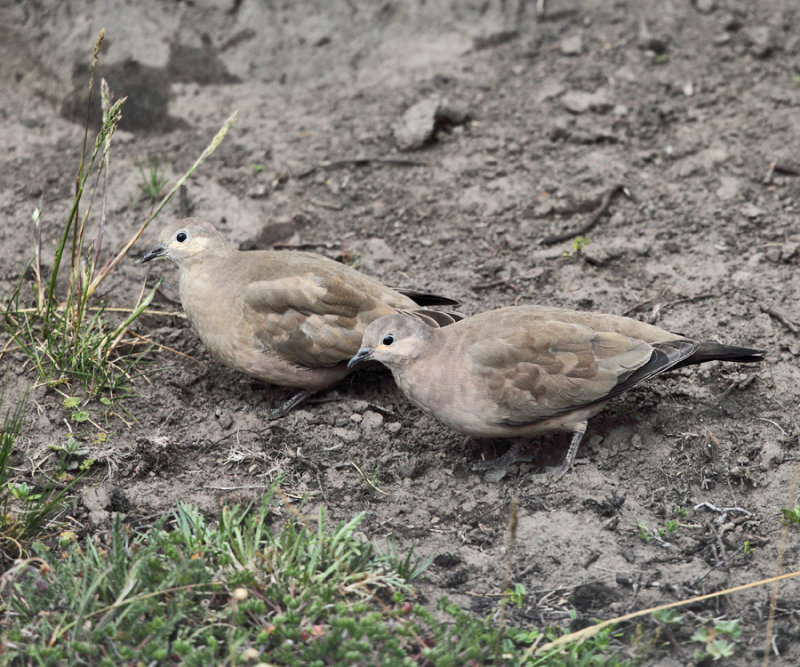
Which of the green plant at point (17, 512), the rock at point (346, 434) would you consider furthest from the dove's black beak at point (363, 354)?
the green plant at point (17, 512)

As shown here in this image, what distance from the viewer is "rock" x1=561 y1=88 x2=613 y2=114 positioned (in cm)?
712

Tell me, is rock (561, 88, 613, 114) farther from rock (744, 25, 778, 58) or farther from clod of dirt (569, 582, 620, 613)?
clod of dirt (569, 582, 620, 613)

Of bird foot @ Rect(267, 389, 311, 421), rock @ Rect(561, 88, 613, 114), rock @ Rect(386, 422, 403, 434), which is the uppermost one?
rock @ Rect(561, 88, 613, 114)

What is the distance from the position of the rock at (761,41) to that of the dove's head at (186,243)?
460 centimetres

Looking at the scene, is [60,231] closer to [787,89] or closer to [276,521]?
[276,521]

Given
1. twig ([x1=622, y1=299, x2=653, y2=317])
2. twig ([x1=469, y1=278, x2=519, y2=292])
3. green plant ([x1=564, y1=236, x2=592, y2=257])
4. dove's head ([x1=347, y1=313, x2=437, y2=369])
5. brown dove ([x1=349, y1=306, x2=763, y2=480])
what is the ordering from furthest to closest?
1. green plant ([x1=564, y1=236, x2=592, y2=257])
2. twig ([x1=469, y1=278, x2=519, y2=292])
3. twig ([x1=622, y1=299, x2=653, y2=317])
4. dove's head ([x1=347, y1=313, x2=437, y2=369])
5. brown dove ([x1=349, y1=306, x2=763, y2=480])

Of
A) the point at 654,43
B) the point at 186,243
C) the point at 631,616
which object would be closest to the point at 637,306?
the point at 631,616

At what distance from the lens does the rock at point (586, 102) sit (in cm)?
712

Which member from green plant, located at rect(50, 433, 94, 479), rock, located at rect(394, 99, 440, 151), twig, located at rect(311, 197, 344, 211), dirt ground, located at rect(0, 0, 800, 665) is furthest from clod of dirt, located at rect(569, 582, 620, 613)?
rock, located at rect(394, 99, 440, 151)

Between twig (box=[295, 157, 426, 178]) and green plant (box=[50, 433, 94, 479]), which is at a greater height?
twig (box=[295, 157, 426, 178])

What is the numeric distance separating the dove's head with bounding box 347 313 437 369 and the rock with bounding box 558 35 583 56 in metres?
3.75

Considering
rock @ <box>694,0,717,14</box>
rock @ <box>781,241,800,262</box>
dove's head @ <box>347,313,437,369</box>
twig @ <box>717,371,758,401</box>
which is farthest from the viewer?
rock @ <box>694,0,717,14</box>

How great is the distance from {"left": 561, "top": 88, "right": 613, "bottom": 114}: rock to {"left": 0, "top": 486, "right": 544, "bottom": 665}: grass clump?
4267 millimetres

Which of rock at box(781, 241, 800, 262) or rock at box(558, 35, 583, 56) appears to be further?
rock at box(558, 35, 583, 56)
